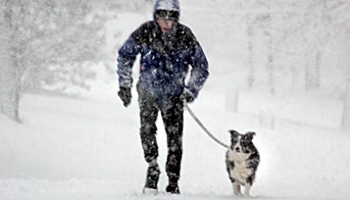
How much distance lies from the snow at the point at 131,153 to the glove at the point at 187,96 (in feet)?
3.14

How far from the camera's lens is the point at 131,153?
51.0 feet

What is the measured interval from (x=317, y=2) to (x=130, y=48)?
530 inches

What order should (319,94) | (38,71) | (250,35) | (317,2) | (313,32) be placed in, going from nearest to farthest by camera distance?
(38,71) < (317,2) < (313,32) < (250,35) < (319,94)

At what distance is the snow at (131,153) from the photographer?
930cm

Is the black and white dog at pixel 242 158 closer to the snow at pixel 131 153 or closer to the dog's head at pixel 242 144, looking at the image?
the dog's head at pixel 242 144

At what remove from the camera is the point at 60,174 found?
41.9ft

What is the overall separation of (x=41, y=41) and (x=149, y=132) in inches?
398

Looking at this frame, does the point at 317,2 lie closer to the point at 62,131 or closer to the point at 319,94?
the point at 62,131

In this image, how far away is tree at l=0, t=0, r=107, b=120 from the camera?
1591 centimetres

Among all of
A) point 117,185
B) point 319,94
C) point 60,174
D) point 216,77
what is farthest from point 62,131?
point 216,77

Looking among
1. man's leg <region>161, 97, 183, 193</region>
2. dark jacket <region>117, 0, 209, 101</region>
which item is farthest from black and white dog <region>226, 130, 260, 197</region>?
dark jacket <region>117, 0, 209, 101</region>

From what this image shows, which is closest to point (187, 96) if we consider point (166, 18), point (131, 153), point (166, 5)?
point (166, 18)

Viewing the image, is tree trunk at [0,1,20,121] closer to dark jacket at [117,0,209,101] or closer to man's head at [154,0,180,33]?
dark jacket at [117,0,209,101]

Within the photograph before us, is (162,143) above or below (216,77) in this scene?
below
